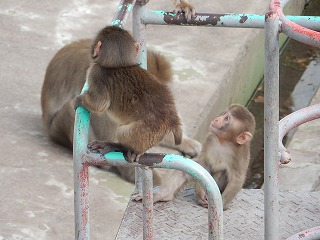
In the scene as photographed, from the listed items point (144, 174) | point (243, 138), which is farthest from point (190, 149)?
point (144, 174)

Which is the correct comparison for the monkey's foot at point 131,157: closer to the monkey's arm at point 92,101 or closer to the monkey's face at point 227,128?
the monkey's arm at point 92,101

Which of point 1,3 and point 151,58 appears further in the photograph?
point 1,3

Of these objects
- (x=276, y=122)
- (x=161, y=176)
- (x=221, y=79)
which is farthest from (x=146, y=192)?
(x=221, y=79)

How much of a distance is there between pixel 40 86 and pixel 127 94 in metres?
4.01

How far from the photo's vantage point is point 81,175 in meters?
2.73

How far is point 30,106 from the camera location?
6.89 metres

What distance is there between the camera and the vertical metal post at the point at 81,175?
2707mm

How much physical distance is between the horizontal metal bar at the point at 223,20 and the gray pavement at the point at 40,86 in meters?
2.24

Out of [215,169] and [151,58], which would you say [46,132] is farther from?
[215,169]

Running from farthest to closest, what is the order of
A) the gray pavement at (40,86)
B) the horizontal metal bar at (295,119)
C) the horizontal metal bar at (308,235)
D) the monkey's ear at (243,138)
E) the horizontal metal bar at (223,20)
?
the gray pavement at (40,86) < the monkey's ear at (243,138) < the horizontal metal bar at (308,235) < the horizontal metal bar at (223,20) < the horizontal metal bar at (295,119)

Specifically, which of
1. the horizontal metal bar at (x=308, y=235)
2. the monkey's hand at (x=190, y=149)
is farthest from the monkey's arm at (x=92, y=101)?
the monkey's hand at (x=190, y=149)

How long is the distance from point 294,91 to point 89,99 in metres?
5.50

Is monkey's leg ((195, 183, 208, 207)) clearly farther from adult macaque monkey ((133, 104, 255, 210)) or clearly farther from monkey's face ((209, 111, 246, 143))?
monkey's face ((209, 111, 246, 143))

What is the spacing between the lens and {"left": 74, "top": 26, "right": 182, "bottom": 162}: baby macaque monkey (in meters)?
3.13
